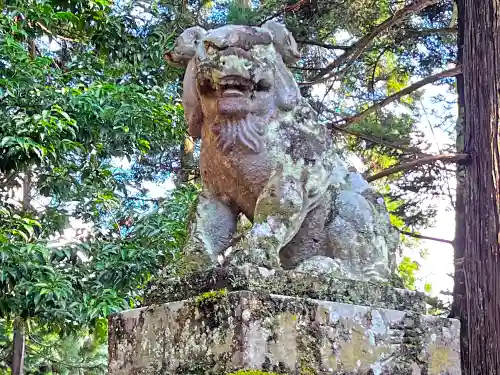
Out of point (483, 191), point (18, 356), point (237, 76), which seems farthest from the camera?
point (18, 356)

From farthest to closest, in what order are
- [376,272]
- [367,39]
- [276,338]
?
[367,39]
[376,272]
[276,338]

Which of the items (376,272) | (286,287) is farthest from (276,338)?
(376,272)

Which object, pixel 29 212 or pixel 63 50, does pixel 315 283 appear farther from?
pixel 63 50

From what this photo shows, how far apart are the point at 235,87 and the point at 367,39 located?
425 centimetres

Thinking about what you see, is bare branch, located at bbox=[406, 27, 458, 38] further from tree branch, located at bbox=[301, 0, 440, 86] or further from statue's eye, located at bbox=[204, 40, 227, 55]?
statue's eye, located at bbox=[204, 40, 227, 55]

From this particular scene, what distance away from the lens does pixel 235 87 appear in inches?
106

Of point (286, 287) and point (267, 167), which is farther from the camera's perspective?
point (267, 167)

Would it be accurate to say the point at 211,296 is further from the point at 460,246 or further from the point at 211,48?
the point at 460,246

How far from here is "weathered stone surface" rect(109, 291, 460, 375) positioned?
2.30 metres

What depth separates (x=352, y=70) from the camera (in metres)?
8.54

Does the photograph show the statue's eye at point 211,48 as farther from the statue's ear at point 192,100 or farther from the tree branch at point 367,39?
the tree branch at point 367,39

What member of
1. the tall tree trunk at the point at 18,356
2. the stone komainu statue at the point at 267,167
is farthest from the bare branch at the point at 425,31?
the tall tree trunk at the point at 18,356

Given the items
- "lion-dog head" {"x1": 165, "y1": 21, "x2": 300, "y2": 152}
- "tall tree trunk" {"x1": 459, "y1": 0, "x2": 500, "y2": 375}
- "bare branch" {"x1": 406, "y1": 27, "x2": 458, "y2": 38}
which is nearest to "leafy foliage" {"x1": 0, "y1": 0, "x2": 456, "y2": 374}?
"bare branch" {"x1": 406, "y1": 27, "x2": 458, "y2": 38}

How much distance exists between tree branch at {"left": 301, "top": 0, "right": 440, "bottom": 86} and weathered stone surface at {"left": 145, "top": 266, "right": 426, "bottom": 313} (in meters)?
→ 3.91
